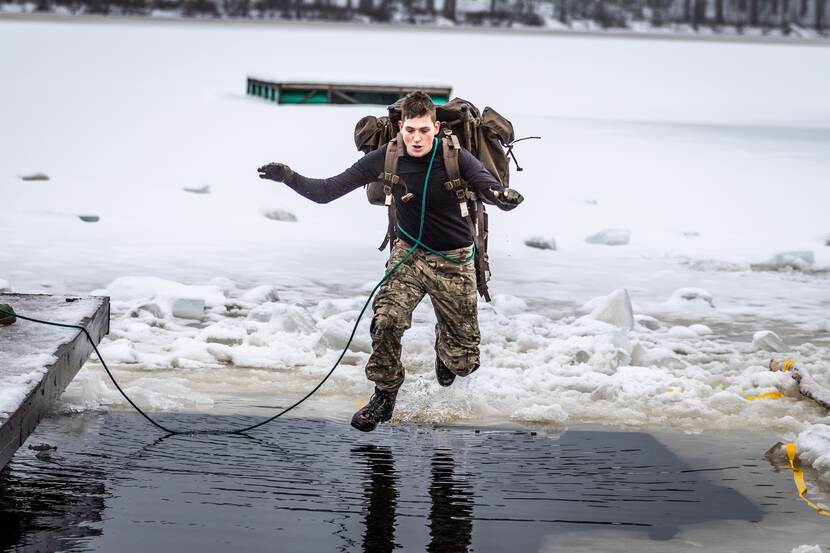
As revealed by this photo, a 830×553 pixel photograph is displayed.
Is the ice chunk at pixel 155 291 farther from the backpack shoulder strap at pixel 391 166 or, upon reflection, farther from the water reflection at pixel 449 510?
the water reflection at pixel 449 510

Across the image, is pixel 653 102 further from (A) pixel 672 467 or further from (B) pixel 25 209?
(A) pixel 672 467

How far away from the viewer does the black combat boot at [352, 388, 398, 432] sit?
567 cm

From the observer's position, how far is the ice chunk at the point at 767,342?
317 inches

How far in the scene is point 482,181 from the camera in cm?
556

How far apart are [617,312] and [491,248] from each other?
12.9 feet

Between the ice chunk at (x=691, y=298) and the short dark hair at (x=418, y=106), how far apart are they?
15.8ft

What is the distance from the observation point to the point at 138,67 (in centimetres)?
3347

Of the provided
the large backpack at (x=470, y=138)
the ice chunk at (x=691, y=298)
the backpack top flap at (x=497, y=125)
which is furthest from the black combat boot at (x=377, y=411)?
the ice chunk at (x=691, y=298)

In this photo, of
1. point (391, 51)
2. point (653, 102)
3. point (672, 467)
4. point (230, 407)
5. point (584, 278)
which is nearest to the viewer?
point (672, 467)

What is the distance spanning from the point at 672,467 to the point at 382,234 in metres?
8.13

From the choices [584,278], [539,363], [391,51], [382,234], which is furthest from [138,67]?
[539,363]

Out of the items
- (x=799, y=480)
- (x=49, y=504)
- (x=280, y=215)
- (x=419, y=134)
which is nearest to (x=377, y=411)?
(x=419, y=134)

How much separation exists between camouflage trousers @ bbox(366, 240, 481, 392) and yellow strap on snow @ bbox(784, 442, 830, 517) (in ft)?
4.91

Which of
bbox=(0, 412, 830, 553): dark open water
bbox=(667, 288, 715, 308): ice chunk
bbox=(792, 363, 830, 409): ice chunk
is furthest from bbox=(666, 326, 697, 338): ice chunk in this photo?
bbox=(0, 412, 830, 553): dark open water
